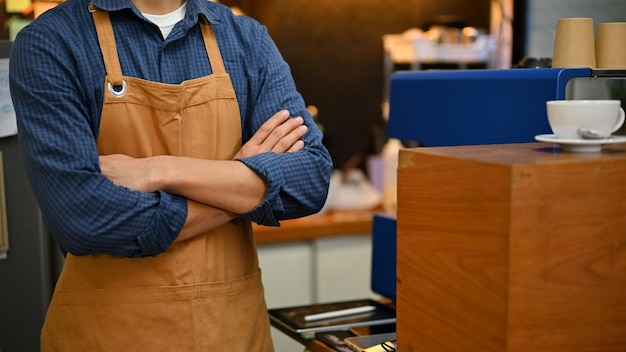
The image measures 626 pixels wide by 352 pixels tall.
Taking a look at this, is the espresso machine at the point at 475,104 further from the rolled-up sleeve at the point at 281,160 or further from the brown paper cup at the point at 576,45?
the rolled-up sleeve at the point at 281,160

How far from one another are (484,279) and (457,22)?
301cm

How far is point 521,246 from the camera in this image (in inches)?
46.2

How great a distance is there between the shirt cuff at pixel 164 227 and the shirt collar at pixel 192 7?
385mm

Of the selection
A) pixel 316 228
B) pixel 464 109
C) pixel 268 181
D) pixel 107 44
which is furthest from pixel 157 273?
pixel 316 228

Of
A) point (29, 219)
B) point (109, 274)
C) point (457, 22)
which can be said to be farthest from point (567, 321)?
point (457, 22)

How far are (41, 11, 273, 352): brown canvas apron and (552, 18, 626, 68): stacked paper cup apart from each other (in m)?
0.71

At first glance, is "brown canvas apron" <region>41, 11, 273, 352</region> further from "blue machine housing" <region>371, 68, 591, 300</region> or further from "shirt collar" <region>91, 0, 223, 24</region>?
"blue machine housing" <region>371, 68, 591, 300</region>

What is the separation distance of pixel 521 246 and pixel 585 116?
10.1 inches

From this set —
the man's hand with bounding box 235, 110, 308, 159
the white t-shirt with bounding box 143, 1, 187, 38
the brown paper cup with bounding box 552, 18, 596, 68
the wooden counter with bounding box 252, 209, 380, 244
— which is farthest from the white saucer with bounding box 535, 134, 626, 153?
the wooden counter with bounding box 252, 209, 380, 244

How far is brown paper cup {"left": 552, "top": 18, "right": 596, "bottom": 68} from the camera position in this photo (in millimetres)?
1759

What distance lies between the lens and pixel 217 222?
1690mm

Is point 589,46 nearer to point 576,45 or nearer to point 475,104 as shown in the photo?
point 576,45

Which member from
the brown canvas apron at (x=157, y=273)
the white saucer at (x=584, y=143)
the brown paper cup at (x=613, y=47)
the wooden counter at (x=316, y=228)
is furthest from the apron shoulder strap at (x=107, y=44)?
the wooden counter at (x=316, y=228)

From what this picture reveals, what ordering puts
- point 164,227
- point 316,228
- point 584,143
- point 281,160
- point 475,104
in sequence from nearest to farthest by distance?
point 584,143, point 164,227, point 281,160, point 475,104, point 316,228
